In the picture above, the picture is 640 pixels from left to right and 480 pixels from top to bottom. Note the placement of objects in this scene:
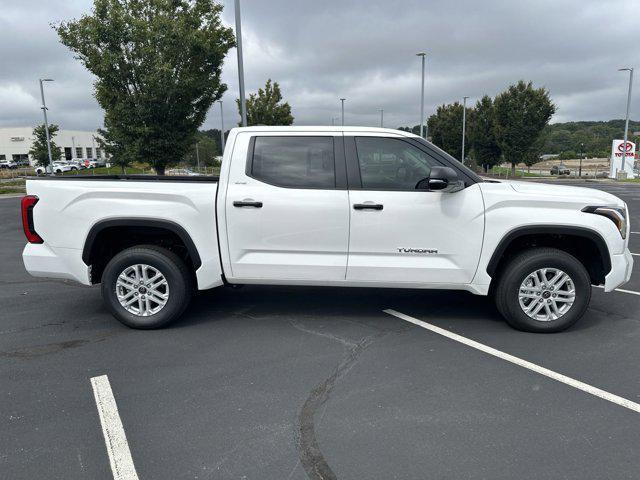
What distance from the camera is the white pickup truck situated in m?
4.30

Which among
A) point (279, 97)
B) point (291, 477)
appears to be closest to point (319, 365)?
point (291, 477)

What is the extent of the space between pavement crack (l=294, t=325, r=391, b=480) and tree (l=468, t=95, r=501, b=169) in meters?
35.5

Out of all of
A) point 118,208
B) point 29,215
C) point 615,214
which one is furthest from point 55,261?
point 615,214

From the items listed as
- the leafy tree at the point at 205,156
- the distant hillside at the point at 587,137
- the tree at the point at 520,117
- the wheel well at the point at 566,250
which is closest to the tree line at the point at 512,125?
the tree at the point at 520,117

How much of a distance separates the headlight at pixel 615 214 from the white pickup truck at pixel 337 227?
0.01 metres

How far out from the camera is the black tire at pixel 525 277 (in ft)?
14.3

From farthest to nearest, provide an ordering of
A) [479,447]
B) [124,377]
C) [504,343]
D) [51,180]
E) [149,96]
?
[149,96]
[51,180]
[504,343]
[124,377]
[479,447]

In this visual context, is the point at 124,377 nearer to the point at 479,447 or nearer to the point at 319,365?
the point at 319,365

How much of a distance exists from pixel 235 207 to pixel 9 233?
31.5ft

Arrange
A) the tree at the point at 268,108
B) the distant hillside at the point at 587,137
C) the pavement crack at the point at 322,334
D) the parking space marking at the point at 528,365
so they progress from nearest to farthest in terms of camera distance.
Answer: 1. the parking space marking at the point at 528,365
2. the pavement crack at the point at 322,334
3. the tree at the point at 268,108
4. the distant hillside at the point at 587,137

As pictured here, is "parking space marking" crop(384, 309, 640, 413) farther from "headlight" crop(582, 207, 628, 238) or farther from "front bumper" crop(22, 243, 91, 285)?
"front bumper" crop(22, 243, 91, 285)

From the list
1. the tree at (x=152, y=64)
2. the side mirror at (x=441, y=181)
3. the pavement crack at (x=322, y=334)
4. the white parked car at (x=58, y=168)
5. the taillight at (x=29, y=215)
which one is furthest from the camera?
the white parked car at (x=58, y=168)

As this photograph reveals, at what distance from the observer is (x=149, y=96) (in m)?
13.7

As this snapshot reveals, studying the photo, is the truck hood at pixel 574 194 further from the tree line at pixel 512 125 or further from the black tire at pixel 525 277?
the tree line at pixel 512 125
